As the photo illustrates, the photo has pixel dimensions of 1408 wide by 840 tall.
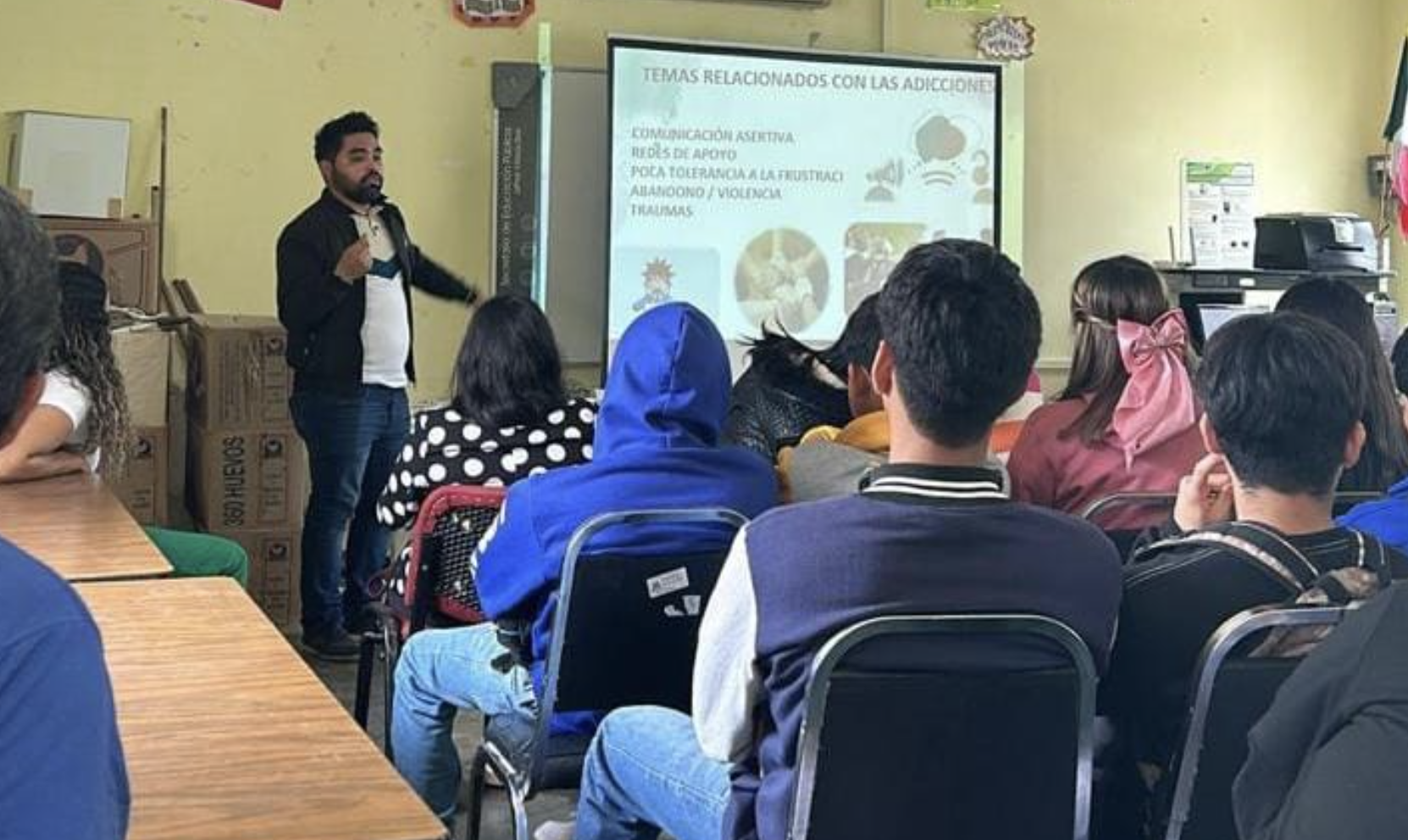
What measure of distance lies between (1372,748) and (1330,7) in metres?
6.14

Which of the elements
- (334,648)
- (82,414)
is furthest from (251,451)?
(82,414)

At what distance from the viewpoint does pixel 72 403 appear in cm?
275

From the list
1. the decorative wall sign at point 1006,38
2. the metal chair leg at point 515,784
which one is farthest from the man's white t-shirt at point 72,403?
the decorative wall sign at point 1006,38

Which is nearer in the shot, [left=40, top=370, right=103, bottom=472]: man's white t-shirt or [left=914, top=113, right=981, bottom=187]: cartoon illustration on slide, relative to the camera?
[left=40, top=370, right=103, bottom=472]: man's white t-shirt

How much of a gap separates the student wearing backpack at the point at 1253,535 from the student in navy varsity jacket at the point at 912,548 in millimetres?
95

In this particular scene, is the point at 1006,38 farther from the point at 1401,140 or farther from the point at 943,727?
the point at 943,727

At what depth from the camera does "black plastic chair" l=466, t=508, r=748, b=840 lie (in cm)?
212

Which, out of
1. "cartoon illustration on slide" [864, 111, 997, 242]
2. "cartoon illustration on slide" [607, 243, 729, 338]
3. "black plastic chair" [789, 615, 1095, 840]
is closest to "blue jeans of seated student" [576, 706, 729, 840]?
"black plastic chair" [789, 615, 1095, 840]

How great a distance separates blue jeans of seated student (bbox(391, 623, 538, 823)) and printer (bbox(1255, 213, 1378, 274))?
4.32 metres

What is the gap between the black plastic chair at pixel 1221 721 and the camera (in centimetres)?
156

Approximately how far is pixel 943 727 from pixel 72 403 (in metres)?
1.88

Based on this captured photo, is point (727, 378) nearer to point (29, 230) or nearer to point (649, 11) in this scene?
point (29, 230)

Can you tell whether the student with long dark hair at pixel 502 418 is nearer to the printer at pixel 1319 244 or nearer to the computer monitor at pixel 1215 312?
the computer monitor at pixel 1215 312

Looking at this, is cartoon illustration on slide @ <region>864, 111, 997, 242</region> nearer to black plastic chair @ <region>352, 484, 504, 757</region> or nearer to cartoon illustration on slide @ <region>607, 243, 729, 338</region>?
cartoon illustration on slide @ <region>607, 243, 729, 338</region>
